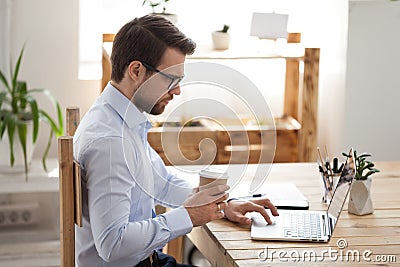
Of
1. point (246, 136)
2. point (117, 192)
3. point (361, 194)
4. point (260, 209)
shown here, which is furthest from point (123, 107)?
point (246, 136)

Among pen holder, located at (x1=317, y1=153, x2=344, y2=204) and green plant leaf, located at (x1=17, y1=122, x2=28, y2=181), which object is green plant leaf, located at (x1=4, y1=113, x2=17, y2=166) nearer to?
green plant leaf, located at (x1=17, y1=122, x2=28, y2=181)

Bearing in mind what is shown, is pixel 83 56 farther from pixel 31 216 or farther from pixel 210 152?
pixel 210 152

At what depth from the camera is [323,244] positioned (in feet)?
6.79

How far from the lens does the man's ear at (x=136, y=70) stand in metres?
2.09

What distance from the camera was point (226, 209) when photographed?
225cm

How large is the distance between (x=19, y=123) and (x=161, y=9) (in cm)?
86

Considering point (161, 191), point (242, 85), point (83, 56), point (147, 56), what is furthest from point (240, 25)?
point (147, 56)

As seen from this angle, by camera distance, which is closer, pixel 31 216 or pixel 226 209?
pixel 226 209

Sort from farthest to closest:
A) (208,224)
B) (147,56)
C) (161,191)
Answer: (161,191) < (208,224) < (147,56)

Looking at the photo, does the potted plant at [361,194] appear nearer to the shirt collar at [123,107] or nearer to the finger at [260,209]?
the finger at [260,209]

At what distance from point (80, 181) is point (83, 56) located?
7.10 ft

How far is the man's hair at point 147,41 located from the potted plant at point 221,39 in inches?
66.8

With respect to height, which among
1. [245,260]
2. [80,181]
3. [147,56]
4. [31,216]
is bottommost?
[31,216]

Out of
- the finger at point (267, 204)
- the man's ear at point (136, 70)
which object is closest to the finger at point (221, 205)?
the finger at point (267, 204)
